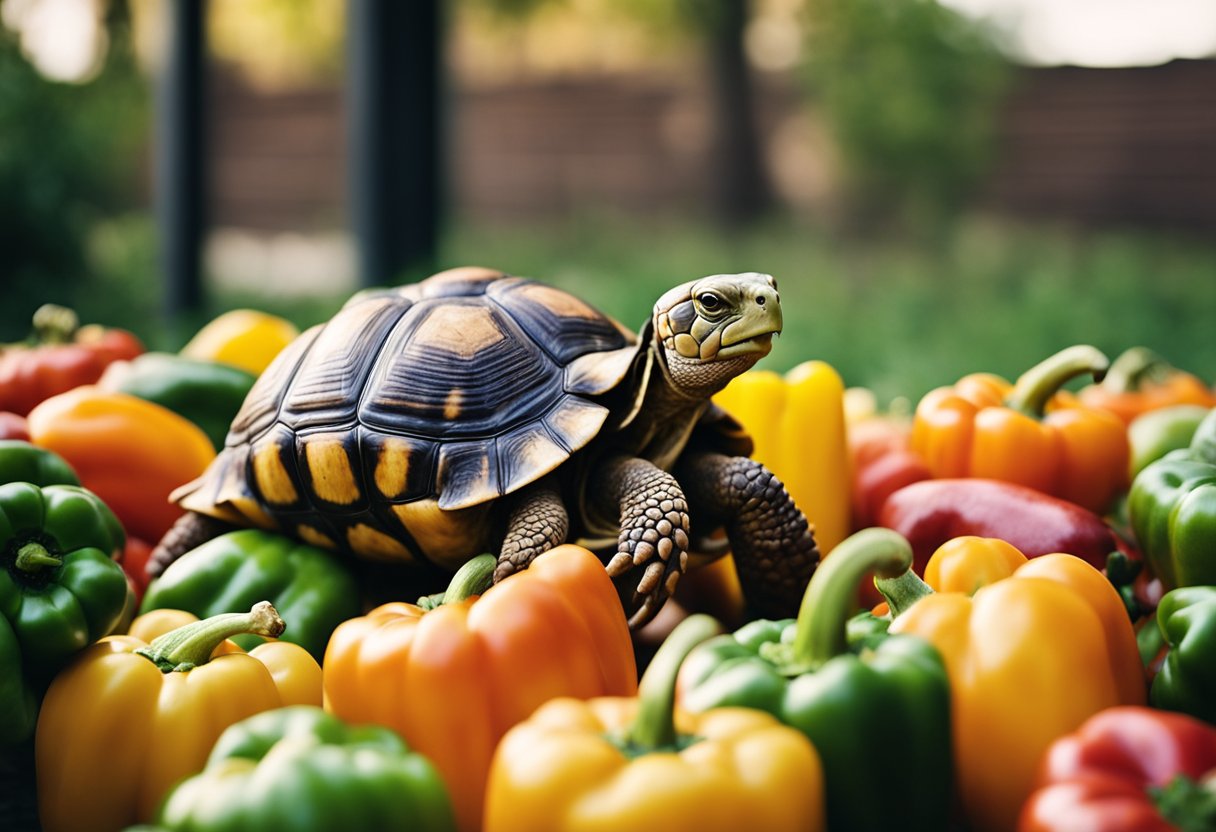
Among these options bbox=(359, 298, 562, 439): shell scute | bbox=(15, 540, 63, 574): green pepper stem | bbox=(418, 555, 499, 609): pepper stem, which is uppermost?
bbox=(359, 298, 562, 439): shell scute

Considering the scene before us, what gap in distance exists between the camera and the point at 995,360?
16.5 feet

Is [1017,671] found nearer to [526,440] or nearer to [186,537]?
[526,440]

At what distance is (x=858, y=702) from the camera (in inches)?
48.5

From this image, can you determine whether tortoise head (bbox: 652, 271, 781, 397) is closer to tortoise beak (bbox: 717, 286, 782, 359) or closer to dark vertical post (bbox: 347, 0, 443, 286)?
tortoise beak (bbox: 717, 286, 782, 359)

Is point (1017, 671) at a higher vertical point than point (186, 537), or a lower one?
higher

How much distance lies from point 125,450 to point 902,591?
147cm

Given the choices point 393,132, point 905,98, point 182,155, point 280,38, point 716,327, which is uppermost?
point 280,38

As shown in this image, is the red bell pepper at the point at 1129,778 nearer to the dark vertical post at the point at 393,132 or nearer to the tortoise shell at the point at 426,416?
the tortoise shell at the point at 426,416

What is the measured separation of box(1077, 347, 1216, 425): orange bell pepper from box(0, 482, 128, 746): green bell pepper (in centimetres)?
218

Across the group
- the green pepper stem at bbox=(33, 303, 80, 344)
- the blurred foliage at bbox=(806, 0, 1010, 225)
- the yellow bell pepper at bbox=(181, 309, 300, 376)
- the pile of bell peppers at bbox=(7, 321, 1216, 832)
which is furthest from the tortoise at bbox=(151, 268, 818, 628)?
the blurred foliage at bbox=(806, 0, 1010, 225)

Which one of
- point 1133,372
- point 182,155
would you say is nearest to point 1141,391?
point 1133,372

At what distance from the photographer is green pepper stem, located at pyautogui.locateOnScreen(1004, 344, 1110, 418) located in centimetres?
229

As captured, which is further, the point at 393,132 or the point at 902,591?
the point at 393,132

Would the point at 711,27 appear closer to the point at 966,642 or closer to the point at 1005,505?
the point at 1005,505
